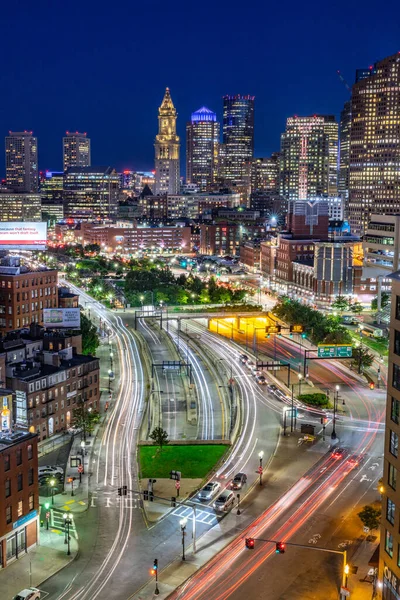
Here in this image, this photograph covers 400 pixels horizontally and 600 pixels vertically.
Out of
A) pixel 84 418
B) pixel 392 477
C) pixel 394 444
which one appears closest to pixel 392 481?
pixel 392 477

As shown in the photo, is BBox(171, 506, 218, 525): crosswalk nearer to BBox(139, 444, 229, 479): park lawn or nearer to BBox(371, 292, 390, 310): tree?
BBox(139, 444, 229, 479): park lawn

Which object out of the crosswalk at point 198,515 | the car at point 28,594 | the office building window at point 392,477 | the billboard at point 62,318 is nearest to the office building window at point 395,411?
the office building window at point 392,477

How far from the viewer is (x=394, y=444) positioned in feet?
122

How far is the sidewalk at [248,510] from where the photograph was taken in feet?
132

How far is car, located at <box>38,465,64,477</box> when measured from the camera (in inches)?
2120

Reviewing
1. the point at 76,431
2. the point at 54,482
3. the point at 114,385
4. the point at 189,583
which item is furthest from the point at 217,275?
the point at 189,583

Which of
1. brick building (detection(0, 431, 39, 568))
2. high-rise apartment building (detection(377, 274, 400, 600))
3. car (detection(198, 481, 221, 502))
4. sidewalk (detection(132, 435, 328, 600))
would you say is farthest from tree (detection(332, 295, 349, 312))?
high-rise apartment building (detection(377, 274, 400, 600))

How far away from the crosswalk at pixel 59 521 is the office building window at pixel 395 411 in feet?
63.4

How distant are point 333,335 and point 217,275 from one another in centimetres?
8177

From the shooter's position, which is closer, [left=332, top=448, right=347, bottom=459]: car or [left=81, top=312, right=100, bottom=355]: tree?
[left=332, top=448, right=347, bottom=459]: car

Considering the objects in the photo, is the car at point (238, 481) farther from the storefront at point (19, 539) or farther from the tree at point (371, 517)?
the storefront at point (19, 539)

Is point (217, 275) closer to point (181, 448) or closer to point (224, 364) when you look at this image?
point (224, 364)

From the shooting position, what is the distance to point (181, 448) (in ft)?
197

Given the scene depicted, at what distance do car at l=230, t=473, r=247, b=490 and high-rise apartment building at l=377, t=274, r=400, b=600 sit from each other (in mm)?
14529
